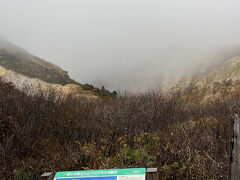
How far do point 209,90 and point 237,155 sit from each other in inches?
1553

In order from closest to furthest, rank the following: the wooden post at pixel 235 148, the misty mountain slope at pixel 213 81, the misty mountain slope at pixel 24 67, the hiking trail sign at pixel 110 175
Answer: the hiking trail sign at pixel 110 175 < the wooden post at pixel 235 148 < the misty mountain slope at pixel 24 67 < the misty mountain slope at pixel 213 81

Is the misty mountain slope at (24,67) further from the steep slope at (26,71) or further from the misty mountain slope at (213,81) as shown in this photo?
the misty mountain slope at (213,81)

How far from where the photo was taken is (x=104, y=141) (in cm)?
592

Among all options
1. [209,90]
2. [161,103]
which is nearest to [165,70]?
[209,90]

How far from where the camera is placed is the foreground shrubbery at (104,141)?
4.70 meters

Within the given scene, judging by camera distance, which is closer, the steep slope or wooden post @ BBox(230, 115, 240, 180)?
wooden post @ BBox(230, 115, 240, 180)

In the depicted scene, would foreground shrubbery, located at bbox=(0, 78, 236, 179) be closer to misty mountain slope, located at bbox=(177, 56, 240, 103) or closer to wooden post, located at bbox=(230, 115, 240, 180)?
wooden post, located at bbox=(230, 115, 240, 180)

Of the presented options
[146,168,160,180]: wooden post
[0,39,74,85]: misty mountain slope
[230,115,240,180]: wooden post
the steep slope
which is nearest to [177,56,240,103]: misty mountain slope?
the steep slope

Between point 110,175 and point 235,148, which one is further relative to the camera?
point 235,148

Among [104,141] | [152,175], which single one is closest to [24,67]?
[104,141]

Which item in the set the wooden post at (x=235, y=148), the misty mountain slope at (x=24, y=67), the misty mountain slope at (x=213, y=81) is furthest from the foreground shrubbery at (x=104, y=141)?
the misty mountain slope at (x=213, y=81)

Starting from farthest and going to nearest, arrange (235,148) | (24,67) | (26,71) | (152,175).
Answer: (24,67) < (26,71) < (235,148) < (152,175)

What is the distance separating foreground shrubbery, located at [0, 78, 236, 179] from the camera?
15.4ft

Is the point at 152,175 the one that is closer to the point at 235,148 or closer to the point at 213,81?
the point at 235,148
